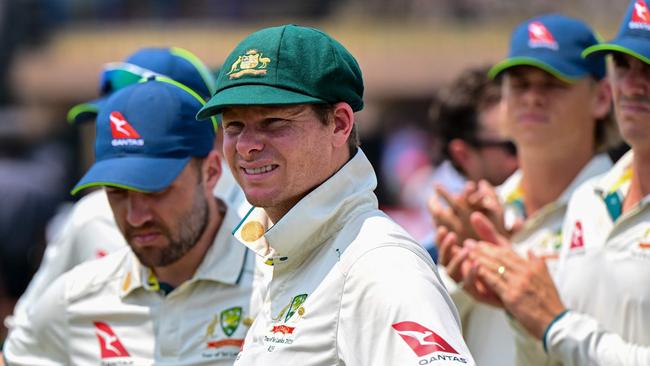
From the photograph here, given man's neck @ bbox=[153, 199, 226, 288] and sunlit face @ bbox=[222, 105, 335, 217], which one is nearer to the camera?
sunlit face @ bbox=[222, 105, 335, 217]

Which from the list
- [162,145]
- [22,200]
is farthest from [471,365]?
[22,200]

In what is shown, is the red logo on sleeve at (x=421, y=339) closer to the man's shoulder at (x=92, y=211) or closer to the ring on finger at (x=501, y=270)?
the ring on finger at (x=501, y=270)

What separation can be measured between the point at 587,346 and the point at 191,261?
50.0 inches

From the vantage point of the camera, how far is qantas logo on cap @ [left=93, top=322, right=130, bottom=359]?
424cm

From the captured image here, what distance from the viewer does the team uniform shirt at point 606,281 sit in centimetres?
406

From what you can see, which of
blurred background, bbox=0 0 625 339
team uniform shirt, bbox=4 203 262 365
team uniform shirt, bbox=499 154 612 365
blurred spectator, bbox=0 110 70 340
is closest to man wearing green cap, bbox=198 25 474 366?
team uniform shirt, bbox=4 203 262 365

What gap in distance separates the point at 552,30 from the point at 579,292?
3.85 feet

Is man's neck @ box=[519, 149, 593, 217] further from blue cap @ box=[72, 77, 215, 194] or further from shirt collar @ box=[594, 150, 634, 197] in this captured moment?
blue cap @ box=[72, 77, 215, 194]

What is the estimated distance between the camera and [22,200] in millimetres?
8719

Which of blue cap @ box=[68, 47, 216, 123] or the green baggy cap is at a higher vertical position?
the green baggy cap

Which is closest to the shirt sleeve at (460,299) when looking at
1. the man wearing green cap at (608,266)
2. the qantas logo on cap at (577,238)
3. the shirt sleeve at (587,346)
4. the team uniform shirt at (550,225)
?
the team uniform shirt at (550,225)

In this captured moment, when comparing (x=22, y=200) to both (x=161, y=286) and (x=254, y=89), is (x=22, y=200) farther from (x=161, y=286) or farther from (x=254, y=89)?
(x=254, y=89)

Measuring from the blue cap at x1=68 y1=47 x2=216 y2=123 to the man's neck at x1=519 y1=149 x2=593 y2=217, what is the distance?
130cm

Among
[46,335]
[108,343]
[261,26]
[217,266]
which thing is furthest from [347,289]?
[261,26]
